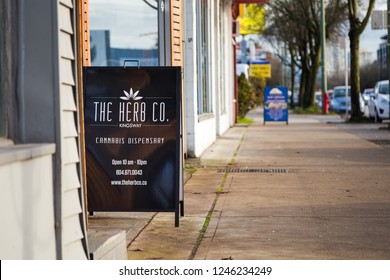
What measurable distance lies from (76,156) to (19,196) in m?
0.88

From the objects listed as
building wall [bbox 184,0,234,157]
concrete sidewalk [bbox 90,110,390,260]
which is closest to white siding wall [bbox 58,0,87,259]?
concrete sidewalk [bbox 90,110,390,260]

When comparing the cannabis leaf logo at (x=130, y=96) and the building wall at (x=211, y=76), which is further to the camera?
the building wall at (x=211, y=76)

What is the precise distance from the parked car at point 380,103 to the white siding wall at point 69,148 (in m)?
28.7

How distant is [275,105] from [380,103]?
341 centimetres

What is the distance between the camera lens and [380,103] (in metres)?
34.2

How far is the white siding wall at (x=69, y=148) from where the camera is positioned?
5348 millimetres

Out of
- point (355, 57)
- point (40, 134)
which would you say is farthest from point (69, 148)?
point (355, 57)

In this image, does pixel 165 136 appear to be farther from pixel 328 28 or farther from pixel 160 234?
pixel 328 28

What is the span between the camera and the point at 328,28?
5306 centimetres

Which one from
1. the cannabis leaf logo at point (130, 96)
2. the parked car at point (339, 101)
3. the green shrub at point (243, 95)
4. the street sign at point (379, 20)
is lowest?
the parked car at point (339, 101)

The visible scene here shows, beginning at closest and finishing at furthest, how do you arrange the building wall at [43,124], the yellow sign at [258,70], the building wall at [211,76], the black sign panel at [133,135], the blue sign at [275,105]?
the building wall at [43,124]
the black sign panel at [133,135]
the building wall at [211,76]
the blue sign at [275,105]
the yellow sign at [258,70]

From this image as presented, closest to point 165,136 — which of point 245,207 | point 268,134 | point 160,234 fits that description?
point 160,234

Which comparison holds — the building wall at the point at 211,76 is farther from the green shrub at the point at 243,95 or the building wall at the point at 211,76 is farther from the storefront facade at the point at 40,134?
the storefront facade at the point at 40,134

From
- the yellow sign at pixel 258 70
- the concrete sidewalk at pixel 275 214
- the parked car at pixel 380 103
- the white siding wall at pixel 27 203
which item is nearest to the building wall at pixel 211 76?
the concrete sidewalk at pixel 275 214
